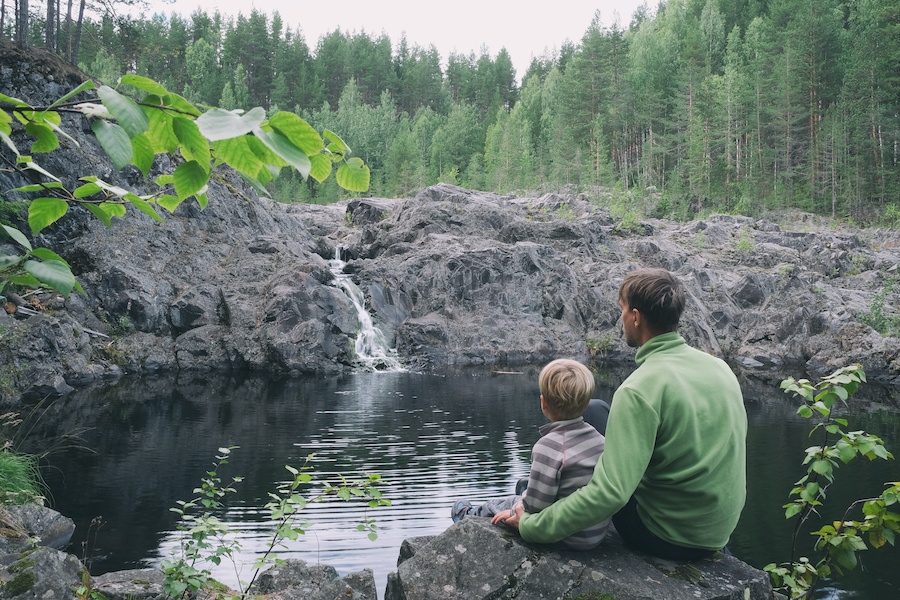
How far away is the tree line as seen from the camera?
184 feet

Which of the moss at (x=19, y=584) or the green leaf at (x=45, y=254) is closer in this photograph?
the green leaf at (x=45, y=254)

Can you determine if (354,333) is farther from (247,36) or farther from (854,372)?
(247,36)

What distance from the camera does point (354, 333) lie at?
31.7 m

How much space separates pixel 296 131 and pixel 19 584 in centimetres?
446

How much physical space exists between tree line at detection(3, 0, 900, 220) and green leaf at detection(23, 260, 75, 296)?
38691mm

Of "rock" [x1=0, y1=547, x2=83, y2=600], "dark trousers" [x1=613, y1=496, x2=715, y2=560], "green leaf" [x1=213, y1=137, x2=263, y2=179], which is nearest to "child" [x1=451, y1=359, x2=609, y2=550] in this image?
"dark trousers" [x1=613, y1=496, x2=715, y2=560]

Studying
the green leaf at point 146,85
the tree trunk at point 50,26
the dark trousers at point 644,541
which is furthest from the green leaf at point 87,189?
the tree trunk at point 50,26

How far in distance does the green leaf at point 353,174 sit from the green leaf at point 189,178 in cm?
44

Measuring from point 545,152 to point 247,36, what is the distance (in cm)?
5284

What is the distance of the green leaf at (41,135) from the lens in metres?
1.66

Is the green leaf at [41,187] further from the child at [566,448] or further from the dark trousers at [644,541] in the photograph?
the dark trousers at [644,541]

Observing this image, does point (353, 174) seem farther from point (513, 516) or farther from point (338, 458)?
point (338, 458)

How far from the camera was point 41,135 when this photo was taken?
1705 mm

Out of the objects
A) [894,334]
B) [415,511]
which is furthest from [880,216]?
[415,511]
